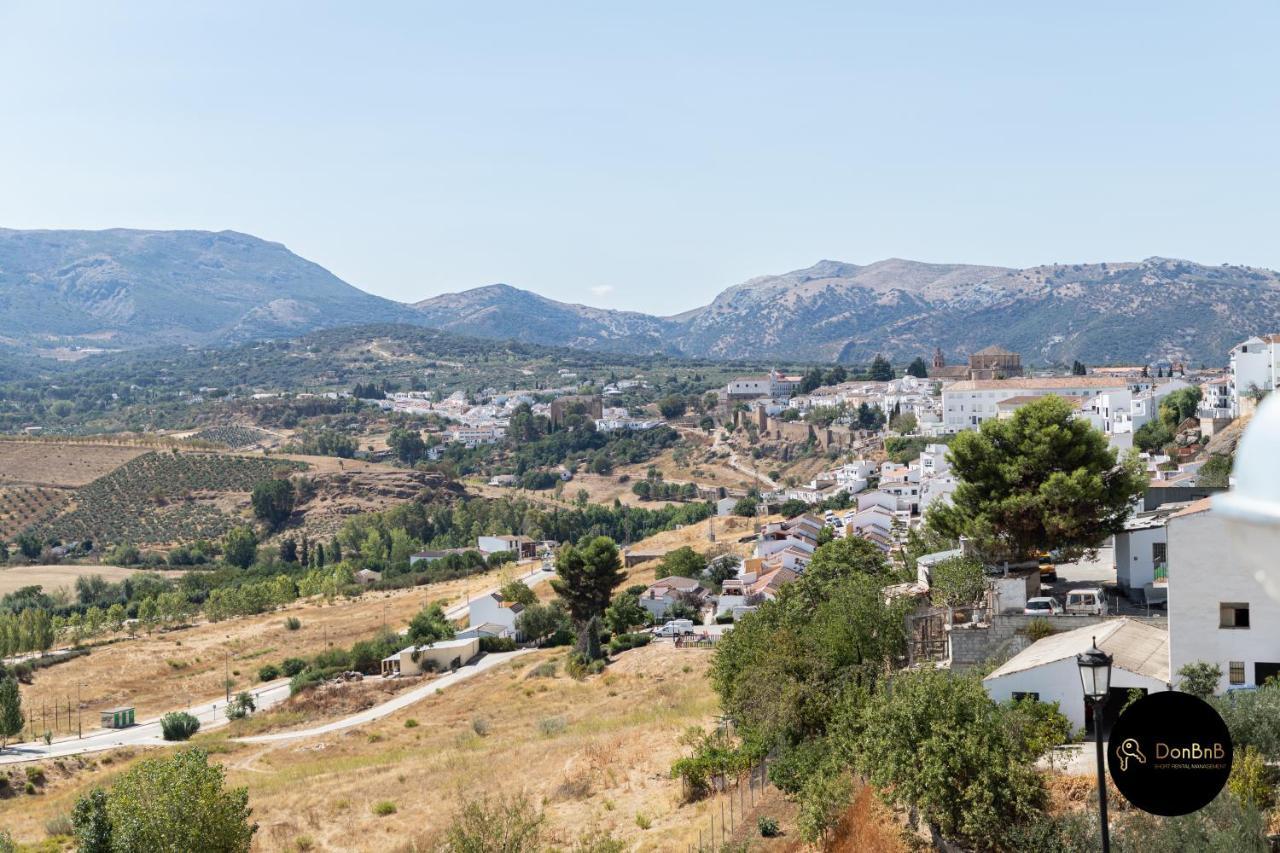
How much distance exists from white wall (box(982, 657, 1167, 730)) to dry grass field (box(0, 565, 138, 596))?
228 ft

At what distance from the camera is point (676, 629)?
4347 cm

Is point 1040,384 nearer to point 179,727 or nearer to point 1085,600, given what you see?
point 179,727

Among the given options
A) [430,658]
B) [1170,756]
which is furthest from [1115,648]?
[430,658]

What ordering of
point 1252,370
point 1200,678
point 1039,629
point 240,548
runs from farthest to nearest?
point 240,548
point 1252,370
point 1039,629
point 1200,678

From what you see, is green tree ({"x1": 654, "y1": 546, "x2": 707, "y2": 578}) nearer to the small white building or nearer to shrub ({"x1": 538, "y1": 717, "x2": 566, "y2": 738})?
the small white building

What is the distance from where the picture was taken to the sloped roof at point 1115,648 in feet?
51.3

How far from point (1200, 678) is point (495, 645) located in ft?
119

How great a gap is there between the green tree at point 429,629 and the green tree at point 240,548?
34.9m

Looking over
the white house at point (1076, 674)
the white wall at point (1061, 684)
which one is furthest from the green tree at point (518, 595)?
the white wall at point (1061, 684)

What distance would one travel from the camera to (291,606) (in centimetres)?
6712

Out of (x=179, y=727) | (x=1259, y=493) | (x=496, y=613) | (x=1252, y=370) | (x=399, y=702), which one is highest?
(x=1259, y=493)

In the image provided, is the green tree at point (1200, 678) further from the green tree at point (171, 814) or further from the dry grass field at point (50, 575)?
the dry grass field at point (50, 575)

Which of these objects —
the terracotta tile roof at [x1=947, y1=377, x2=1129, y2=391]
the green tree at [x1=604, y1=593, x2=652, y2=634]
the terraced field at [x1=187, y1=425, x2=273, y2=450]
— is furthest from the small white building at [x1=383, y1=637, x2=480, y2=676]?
the terraced field at [x1=187, y1=425, x2=273, y2=450]

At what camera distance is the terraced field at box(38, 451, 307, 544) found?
94625 millimetres
